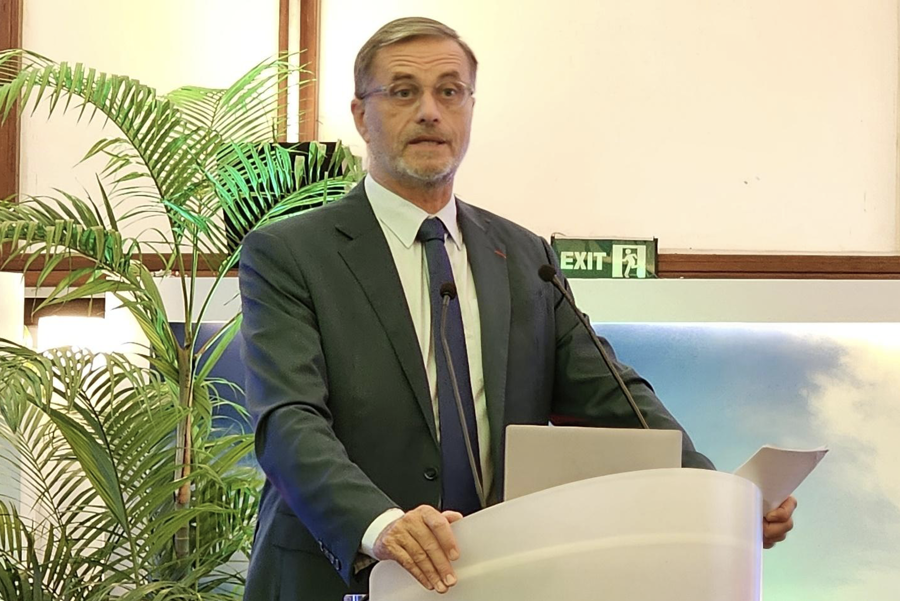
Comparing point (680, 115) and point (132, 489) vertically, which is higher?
point (680, 115)

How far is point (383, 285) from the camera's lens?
75.6 inches

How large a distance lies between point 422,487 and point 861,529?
7.85 ft

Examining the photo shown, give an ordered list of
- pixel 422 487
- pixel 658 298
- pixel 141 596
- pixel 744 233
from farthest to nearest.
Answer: pixel 744 233 → pixel 658 298 → pixel 141 596 → pixel 422 487

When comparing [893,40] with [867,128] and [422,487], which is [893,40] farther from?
[422,487]

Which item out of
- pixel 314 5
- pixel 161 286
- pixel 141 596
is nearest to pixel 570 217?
pixel 314 5

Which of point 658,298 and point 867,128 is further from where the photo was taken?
Answer: point 867,128

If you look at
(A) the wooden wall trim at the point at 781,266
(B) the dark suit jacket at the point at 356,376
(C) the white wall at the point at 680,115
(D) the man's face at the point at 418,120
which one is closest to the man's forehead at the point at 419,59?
(D) the man's face at the point at 418,120

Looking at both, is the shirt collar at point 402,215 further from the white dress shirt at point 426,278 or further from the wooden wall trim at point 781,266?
the wooden wall trim at point 781,266

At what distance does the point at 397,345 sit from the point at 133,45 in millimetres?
3219

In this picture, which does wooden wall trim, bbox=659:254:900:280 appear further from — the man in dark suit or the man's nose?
the man's nose

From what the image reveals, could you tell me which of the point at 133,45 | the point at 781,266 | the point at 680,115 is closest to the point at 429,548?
the point at 781,266

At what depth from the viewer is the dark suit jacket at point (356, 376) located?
67.2 inches

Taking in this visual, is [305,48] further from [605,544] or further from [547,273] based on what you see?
[605,544]

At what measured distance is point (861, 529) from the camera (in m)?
3.79
